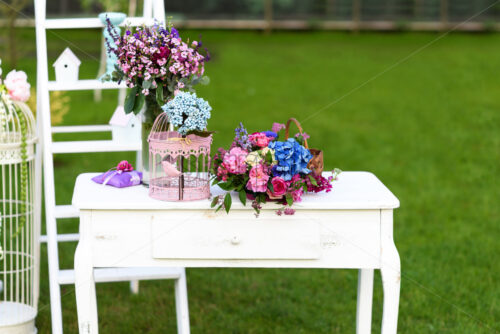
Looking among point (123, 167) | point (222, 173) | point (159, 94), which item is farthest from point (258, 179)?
point (123, 167)

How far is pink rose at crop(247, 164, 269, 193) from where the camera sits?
2670 mm

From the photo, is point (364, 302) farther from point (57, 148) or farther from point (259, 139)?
point (57, 148)

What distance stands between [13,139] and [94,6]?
35.7 feet

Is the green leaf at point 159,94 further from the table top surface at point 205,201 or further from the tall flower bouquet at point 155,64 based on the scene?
the table top surface at point 205,201

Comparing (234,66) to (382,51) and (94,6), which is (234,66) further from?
(94,6)

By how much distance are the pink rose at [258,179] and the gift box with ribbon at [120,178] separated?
0.55 metres

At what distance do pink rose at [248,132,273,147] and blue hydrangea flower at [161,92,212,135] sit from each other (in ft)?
0.62

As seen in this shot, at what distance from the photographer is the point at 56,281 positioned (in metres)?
3.41

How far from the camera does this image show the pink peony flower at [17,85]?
3414 mm

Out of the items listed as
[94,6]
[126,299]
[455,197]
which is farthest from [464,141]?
[94,6]

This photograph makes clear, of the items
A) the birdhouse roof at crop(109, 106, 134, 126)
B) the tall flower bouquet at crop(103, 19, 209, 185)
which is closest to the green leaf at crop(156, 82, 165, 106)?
the tall flower bouquet at crop(103, 19, 209, 185)

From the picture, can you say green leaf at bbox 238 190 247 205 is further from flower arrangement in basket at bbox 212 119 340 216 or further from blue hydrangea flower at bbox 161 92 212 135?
blue hydrangea flower at bbox 161 92 212 135

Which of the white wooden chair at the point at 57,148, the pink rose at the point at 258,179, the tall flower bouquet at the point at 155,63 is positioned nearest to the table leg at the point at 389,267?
the pink rose at the point at 258,179

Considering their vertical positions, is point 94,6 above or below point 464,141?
above
